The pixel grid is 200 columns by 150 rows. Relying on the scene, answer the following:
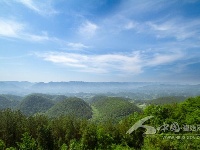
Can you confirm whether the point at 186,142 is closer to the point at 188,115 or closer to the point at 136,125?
the point at 188,115

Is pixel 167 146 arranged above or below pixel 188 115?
below

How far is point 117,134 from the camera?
41.1m

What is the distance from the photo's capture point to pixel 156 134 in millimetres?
33062

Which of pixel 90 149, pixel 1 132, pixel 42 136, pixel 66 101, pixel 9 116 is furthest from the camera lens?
pixel 66 101

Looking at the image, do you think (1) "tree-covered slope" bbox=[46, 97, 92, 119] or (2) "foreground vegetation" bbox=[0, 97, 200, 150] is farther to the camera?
(1) "tree-covered slope" bbox=[46, 97, 92, 119]

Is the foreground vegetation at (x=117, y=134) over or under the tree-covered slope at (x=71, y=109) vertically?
over

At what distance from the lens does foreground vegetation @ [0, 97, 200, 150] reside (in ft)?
100

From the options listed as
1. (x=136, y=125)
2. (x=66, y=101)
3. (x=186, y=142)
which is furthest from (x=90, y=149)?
(x=66, y=101)

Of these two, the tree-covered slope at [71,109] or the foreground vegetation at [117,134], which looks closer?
the foreground vegetation at [117,134]

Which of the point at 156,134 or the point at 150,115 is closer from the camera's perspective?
the point at 156,134

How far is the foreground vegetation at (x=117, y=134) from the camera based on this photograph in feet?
100

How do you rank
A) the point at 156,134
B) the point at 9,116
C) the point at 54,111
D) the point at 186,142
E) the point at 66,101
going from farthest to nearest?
the point at 66,101 → the point at 54,111 → the point at 9,116 → the point at 156,134 → the point at 186,142

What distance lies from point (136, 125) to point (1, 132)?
32402 mm

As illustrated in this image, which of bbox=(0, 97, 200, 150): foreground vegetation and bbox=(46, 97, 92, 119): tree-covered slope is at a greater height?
bbox=(0, 97, 200, 150): foreground vegetation
